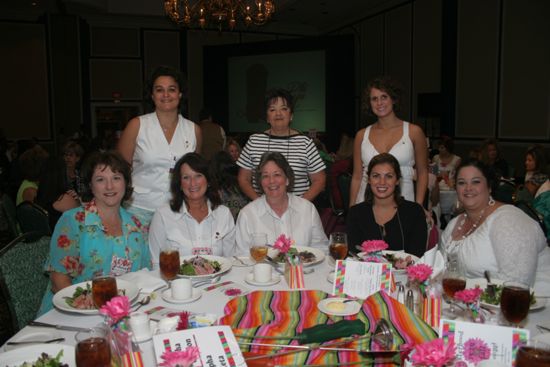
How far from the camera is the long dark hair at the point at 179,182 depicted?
106 inches

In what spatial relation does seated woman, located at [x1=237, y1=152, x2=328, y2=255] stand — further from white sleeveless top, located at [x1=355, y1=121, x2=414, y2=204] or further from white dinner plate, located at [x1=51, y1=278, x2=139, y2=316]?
white dinner plate, located at [x1=51, y1=278, x2=139, y2=316]

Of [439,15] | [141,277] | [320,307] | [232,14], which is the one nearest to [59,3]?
[232,14]

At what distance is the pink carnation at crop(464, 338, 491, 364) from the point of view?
1203mm

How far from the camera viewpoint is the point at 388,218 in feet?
9.24

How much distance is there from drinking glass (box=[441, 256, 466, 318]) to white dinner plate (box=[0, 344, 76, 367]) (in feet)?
3.93

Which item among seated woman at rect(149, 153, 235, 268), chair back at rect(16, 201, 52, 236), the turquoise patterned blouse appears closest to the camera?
the turquoise patterned blouse

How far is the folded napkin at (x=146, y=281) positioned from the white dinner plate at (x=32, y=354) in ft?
1.73

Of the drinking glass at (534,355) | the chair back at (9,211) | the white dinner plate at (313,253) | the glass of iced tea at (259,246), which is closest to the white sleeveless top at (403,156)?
the white dinner plate at (313,253)

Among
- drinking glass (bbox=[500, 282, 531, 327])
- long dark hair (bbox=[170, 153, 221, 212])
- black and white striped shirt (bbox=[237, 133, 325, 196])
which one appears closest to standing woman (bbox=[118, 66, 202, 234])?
long dark hair (bbox=[170, 153, 221, 212])

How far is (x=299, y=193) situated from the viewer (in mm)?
3410

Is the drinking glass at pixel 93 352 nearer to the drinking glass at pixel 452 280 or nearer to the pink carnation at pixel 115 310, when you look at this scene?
the pink carnation at pixel 115 310

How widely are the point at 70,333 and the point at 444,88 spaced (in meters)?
8.86

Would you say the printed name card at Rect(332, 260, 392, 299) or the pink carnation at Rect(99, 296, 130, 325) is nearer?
the pink carnation at Rect(99, 296, 130, 325)

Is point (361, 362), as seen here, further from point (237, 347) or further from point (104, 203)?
point (104, 203)
